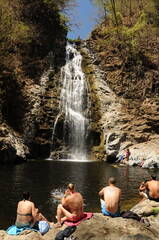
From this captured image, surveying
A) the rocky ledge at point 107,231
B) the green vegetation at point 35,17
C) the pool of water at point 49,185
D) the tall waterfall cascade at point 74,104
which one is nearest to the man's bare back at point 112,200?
the rocky ledge at point 107,231

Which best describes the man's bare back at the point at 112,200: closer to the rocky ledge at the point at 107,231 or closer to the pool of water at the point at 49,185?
the rocky ledge at the point at 107,231

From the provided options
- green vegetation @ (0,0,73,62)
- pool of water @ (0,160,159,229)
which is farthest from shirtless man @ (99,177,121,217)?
green vegetation @ (0,0,73,62)

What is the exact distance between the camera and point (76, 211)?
32.1 ft

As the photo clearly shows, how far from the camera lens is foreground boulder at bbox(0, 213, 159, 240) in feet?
28.5

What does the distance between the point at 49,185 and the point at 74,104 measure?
2370 cm

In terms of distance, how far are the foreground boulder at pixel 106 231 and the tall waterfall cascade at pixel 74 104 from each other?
98.6ft

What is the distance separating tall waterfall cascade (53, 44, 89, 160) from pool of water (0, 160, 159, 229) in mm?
12382

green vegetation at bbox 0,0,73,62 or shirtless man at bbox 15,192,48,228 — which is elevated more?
green vegetation at bbox 0,0,73,62

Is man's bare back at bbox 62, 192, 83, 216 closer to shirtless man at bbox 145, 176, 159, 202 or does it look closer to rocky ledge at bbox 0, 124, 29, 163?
shirtless man at bbox 145, 176, 159, 202

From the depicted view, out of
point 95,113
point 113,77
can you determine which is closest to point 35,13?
point 113,77

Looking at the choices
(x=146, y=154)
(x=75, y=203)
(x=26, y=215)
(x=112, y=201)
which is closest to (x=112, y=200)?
(x=112, y=201)

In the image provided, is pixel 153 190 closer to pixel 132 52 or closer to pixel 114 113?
pixel 114 113

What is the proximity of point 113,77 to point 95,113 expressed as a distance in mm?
8741

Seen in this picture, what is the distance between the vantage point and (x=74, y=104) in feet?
144
